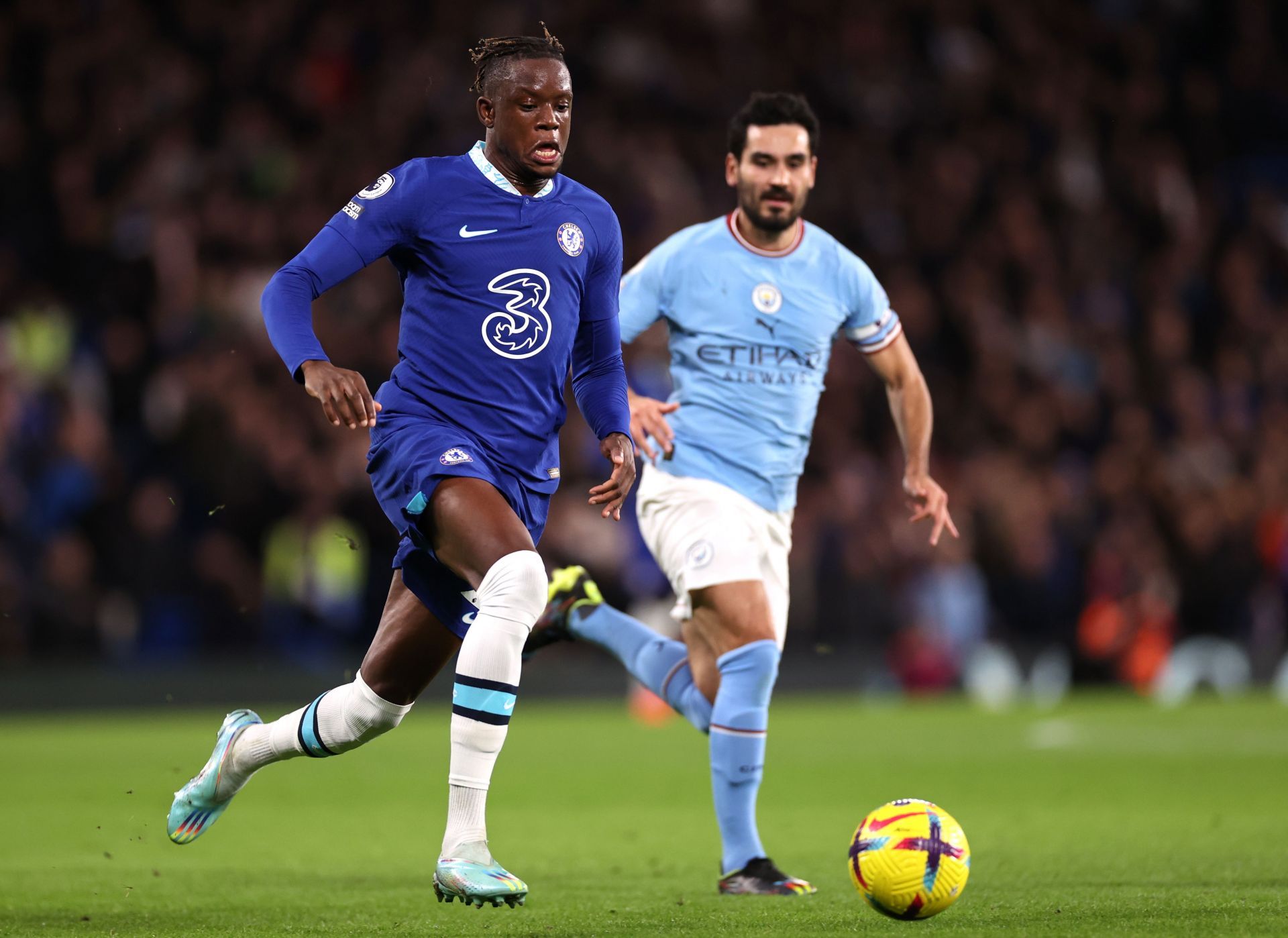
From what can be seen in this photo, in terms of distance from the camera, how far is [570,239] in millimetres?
5637

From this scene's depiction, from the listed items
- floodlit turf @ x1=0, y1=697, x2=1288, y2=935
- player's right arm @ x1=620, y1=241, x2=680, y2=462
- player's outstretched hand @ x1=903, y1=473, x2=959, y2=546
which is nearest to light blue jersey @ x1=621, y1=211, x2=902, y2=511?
player's right arm @ x1=620, y1=241, x2=680, y2=462

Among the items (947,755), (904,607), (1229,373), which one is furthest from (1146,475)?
(947,755)

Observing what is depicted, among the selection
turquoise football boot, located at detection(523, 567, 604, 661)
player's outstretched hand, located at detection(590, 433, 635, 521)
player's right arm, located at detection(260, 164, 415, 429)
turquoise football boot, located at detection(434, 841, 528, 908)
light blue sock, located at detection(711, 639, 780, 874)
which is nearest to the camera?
turquoise football boot, located at detection(434, 841, 528, 908)

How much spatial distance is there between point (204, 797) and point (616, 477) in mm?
1874

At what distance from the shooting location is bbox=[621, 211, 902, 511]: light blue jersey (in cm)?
697

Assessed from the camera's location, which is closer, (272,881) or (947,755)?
(272,881)

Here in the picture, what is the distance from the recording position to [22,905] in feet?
19.1

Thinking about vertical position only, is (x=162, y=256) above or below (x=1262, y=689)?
above

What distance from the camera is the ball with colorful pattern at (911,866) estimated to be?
5.22 m

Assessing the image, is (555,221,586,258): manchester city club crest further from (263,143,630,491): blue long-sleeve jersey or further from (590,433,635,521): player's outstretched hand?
(590,433,635,521): player's outstretched hand

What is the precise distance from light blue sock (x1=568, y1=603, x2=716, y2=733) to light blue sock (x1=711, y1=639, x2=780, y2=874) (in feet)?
1.06

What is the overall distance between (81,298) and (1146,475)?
10.4 meters

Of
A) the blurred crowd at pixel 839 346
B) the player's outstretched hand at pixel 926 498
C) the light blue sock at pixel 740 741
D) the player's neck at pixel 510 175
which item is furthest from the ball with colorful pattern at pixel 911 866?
the blurred crowd at pixel 839 346

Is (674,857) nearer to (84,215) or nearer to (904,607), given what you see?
(904,607)
